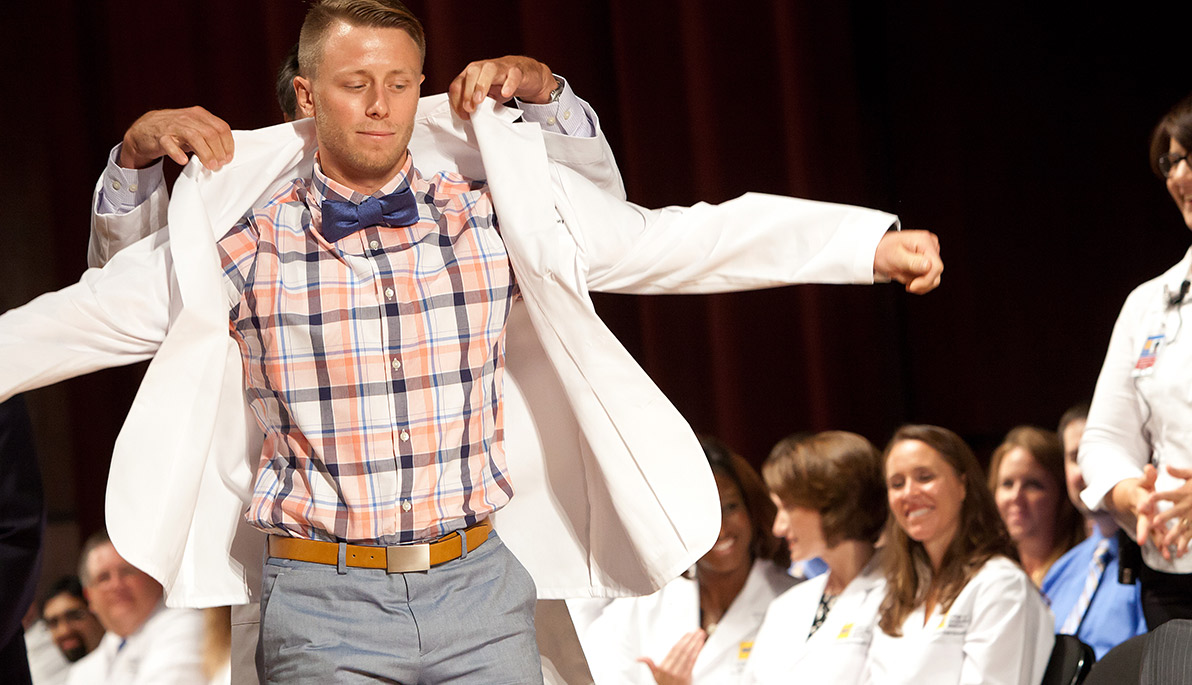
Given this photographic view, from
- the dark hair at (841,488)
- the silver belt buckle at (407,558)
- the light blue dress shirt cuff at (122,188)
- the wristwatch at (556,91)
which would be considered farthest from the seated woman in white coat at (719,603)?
the light blue dress shirt cuff at (122,188)

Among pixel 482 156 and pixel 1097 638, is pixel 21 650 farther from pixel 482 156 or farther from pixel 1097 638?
pixel 1097 638

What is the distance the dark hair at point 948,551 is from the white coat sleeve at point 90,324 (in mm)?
2091

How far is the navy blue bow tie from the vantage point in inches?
65.7

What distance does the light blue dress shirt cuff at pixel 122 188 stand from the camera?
5.85 feet

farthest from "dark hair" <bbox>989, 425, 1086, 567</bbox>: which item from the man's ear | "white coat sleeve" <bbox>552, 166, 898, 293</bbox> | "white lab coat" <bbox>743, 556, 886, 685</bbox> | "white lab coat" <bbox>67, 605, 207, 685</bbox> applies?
the man's ear

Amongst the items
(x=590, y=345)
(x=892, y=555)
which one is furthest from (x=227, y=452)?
(x=892, y=555)

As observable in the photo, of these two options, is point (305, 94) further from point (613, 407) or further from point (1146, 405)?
point (1146, 405)

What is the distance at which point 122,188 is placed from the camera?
1788 mm

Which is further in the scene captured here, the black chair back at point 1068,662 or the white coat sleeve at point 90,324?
the black chair back at point 1068,662

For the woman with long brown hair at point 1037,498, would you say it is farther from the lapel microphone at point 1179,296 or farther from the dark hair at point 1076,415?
the lapel microphone at point 1179,296

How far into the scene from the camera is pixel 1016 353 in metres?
3.98

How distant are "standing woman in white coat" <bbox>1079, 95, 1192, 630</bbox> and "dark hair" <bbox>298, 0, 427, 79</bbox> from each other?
1.77 metres

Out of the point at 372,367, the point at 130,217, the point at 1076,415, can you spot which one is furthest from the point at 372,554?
the point at 1076,415

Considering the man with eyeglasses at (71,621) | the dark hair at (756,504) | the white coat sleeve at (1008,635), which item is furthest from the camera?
the man with eyeglasses at (71,621)
